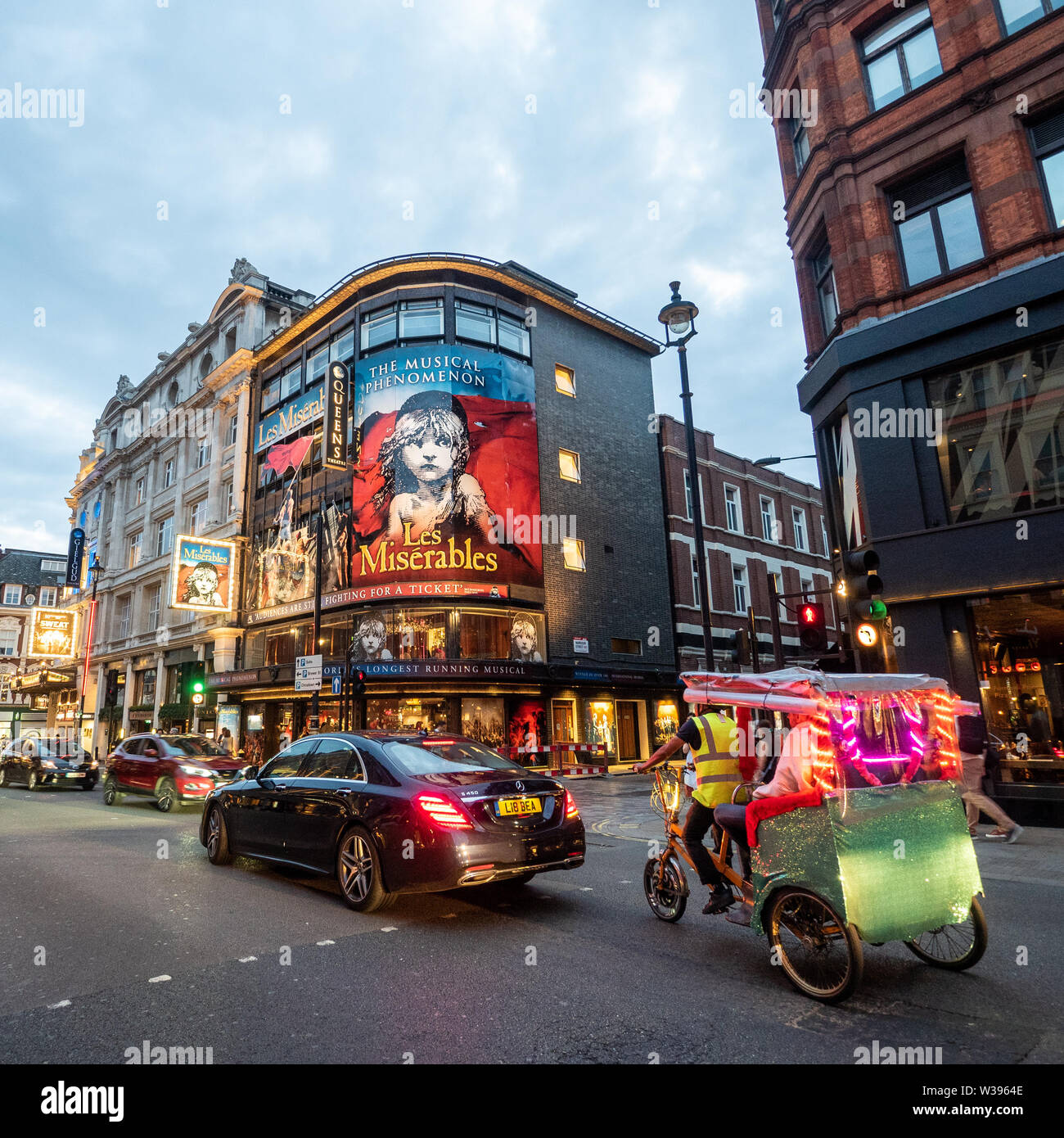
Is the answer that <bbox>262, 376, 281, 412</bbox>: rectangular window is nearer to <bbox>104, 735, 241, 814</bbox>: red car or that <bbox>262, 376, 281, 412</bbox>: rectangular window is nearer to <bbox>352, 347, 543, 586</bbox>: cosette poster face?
<bbox>352, 347, 543, 586</bbox>: cosette poster face

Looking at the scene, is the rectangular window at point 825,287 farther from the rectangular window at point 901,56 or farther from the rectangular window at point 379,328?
the rectangular window at point 379,328

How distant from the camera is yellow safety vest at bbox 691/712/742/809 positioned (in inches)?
217

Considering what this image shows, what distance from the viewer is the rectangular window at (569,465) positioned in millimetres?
29141

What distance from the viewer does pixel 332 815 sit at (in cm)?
686

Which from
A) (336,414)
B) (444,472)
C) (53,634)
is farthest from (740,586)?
(53,634)

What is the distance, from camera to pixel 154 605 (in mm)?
40250

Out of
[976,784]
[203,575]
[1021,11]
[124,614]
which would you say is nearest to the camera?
[976,784]

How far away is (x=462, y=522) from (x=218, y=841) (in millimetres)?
16994

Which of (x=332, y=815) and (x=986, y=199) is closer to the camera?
(x=332, y=815)

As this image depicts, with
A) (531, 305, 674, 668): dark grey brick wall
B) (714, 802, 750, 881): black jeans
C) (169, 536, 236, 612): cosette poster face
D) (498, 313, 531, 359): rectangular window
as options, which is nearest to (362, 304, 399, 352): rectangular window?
(498, 313, 531, 359): rectangular window

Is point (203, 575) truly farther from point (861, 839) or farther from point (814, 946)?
point (861, 839)

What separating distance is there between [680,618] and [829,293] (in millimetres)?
18061
